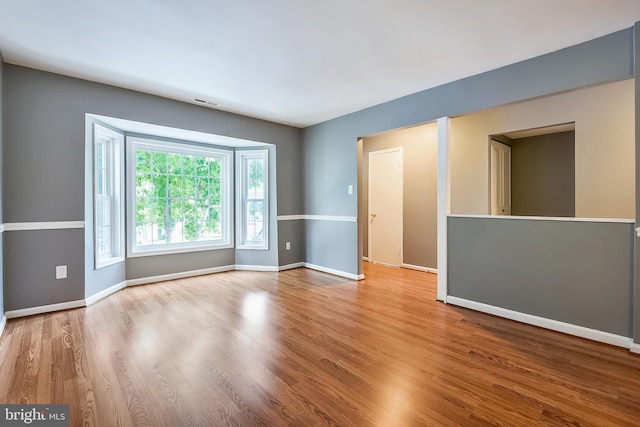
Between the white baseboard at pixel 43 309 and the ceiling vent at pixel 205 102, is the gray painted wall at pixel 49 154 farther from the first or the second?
the ceiling vent at pixel 205 102

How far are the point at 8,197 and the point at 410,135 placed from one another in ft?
17.2

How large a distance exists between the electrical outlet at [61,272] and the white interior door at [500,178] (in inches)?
215

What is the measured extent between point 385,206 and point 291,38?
364cm

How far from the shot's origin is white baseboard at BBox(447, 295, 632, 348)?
2.35 metres

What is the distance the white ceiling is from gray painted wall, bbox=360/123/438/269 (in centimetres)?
166

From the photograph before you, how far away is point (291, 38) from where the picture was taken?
95.1 inches

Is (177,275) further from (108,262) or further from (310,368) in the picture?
(310,368)

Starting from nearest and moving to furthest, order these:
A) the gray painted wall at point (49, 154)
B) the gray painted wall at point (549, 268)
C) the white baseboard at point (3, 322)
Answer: the gray painted wall at point (549, 268) < the white baseboard at point (3, 322) < the gray painted wall at point (49, 154)

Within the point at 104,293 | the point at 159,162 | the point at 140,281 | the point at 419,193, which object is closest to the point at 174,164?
the point at 159,162

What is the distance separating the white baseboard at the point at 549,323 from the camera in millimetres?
2346

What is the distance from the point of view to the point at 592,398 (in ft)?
5.58

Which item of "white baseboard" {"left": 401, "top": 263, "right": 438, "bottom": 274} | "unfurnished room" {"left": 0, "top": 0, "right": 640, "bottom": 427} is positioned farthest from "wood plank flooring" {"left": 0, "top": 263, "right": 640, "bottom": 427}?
"white baseboard" {"left": 401, "top": 263, "right": 438, "bottom": 274}

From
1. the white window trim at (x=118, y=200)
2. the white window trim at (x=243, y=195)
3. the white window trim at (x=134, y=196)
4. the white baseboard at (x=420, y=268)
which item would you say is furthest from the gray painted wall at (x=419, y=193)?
the white window trim at (x=118, y=200)

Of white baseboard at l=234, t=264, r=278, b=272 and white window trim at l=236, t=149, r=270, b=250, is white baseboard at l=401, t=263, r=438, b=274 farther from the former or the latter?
white window trim at l=236, t=149, r=270, b=250
